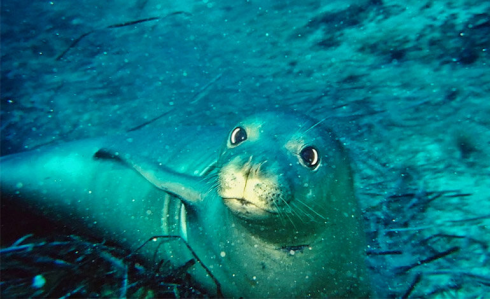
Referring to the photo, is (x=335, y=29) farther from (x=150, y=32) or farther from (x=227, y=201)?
(x=227, y=201)

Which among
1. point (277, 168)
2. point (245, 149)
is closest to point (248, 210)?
point (277, 168)

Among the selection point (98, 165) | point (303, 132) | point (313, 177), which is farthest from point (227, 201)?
point (98, 165)

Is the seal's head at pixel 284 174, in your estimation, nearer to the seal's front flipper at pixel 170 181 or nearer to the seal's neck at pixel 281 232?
the seal's neck at pixel 281 232

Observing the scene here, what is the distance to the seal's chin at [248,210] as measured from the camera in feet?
5.76

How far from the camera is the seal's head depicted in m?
1.75

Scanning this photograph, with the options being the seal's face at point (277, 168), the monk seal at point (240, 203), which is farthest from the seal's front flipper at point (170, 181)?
the seal's face at point (277, 168)

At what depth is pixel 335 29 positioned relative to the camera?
418 cm

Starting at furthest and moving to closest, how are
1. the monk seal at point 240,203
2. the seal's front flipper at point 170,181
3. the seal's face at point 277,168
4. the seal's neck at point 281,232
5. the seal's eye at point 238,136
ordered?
the seal's front flipper at point 170,181
the seal's eye at point 238,136
the seal's neck at point 281,232
the monk seal at point 240,203
the seal's face at point 277,168

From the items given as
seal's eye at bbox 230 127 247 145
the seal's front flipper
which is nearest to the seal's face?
seal's eye at bbox 230 127 247 145

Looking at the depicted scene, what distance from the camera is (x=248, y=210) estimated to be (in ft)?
5.88

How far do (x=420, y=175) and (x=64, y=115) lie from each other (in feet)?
22.5

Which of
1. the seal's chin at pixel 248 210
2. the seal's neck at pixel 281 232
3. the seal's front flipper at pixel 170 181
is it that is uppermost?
the seal's front flipper at pixel 170 181

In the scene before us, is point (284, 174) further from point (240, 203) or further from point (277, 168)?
point (240, 203)

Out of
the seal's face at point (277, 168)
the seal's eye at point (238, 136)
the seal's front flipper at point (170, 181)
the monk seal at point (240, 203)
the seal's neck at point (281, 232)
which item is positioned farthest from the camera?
the seal's front flipper at point (170, 181)
